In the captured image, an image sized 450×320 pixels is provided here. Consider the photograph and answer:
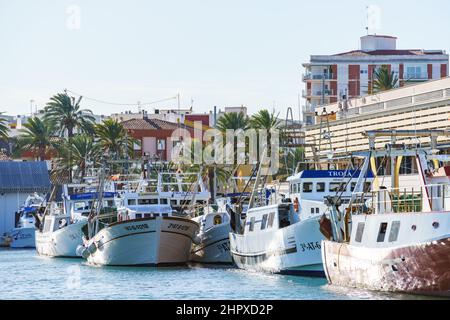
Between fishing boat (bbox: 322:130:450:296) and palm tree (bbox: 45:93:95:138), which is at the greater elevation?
palm tree (bbox: 45:93:95:138)

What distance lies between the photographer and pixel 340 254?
4100 centimetres

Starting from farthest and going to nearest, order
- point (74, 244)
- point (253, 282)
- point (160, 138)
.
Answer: point (160, 138)
point (74, 244)
point (253, 282)

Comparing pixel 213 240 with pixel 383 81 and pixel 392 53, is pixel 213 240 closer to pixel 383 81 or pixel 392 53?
pixel 383 81

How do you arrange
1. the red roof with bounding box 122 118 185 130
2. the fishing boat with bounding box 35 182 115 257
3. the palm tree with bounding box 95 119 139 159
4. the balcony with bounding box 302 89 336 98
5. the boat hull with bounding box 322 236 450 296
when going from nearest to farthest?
the boat hull with bounding box 322 236 450 296, the fishing boat with bounding box 35 182 115 257, the palm tree with bounding box 95 119 139 159, the balcony with bounding box 302 89 336 98, the red roof with bounding box 122 118 185 130

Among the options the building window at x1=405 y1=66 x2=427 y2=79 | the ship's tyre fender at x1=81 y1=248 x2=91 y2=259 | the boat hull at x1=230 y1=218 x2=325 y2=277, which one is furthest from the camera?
the building window at x1=405 y1=66 x2=427 y2=79

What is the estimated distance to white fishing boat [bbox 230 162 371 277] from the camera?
46719 mm

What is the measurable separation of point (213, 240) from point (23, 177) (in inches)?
1691

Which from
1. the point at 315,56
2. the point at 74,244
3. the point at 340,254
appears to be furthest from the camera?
the point at 315,56

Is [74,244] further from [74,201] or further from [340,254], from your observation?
[340,254]

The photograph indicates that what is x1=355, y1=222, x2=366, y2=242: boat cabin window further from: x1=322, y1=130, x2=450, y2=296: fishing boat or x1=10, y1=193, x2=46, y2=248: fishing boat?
x1=10, y1=193, x2=46, y2=248: fishing boat

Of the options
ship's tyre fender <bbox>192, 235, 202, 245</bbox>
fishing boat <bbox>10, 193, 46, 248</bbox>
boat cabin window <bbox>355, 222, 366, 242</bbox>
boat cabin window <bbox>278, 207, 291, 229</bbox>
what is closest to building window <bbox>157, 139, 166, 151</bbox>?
fishing boat <bbox>10, 193, 46, 248</bbox>

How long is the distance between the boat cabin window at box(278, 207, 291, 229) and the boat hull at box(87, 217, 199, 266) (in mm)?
7841
